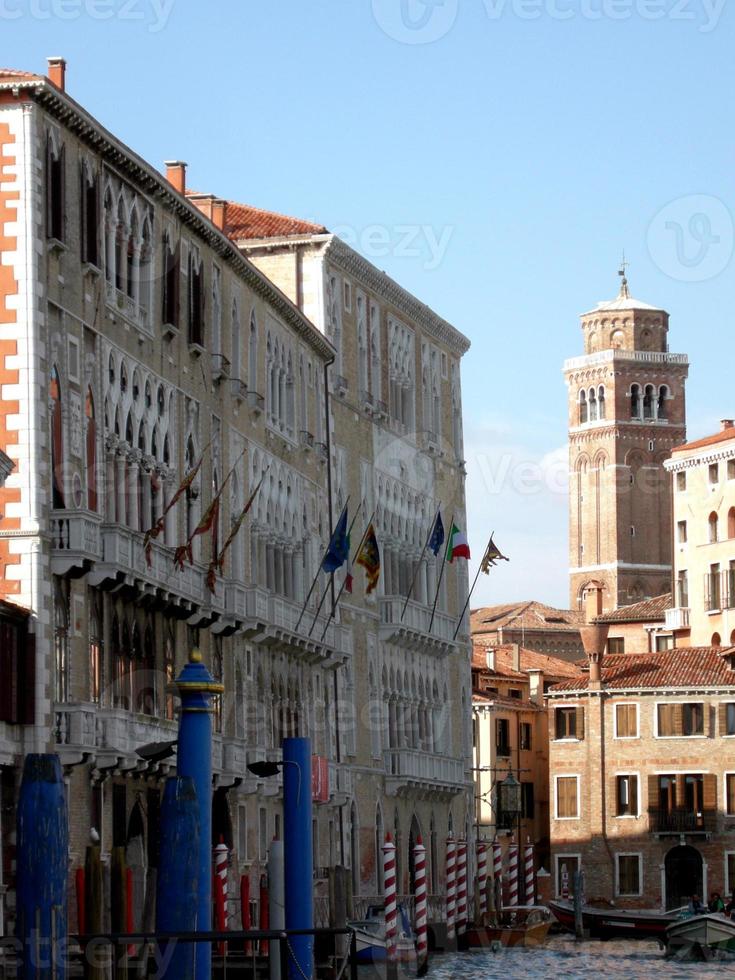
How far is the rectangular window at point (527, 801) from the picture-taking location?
3322 inches

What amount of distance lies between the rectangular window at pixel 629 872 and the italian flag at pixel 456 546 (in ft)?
66.6

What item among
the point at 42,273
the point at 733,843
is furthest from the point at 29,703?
the point at 733,843

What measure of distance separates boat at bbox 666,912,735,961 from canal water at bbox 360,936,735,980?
0.48 meters

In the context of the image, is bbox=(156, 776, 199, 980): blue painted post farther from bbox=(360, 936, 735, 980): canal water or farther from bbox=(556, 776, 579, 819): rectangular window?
bbox=(556, 776, 579, 819): rectangular window

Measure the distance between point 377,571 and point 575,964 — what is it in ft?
28.6

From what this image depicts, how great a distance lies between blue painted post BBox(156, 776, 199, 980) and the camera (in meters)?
24.3

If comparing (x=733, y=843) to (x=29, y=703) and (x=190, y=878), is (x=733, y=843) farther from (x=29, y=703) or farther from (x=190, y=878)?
(x=190, y=878)

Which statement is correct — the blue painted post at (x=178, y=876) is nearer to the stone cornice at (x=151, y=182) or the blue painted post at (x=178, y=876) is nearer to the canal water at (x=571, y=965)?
the stone cornice at (x=151, y=182)

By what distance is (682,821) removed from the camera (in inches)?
3031

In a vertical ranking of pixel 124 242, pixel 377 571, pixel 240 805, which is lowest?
pixel 240 805

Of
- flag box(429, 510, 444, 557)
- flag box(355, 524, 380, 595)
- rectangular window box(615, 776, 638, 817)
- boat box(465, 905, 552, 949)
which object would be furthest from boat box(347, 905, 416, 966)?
rectangular window box(615, 776, 638, 817)

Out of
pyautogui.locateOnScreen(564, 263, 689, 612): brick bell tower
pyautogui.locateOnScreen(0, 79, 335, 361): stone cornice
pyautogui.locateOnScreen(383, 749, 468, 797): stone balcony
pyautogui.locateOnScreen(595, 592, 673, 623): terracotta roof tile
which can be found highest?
pyautogui.locateOnScreen(564, 263, 689, 612): brick bell tower

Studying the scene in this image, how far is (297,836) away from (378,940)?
801cm

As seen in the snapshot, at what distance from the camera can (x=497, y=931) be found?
53.4 metres
